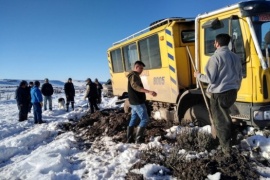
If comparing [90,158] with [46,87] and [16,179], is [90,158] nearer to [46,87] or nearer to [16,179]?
[16,179]

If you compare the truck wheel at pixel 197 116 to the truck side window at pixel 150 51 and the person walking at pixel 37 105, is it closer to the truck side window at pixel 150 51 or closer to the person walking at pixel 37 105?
the truck side window at pixel 150 51

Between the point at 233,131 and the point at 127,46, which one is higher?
the point at 127,46

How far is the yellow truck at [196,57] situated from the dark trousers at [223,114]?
787 mm

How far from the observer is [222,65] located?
4570 mm

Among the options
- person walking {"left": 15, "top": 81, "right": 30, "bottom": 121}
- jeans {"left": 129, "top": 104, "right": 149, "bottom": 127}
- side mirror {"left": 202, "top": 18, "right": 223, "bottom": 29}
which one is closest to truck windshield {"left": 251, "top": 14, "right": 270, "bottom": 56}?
side mirror {"left": 202, "top": 18, "right": 223, "bottom": 29}

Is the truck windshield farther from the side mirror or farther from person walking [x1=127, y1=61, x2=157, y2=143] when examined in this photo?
person walking [x1=127, y1=61, x2=157, y2=143]

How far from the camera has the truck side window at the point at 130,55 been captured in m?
9.22

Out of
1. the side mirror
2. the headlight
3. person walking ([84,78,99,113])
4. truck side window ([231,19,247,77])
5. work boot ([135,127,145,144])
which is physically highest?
the side mirror

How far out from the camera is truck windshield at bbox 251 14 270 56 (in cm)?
515

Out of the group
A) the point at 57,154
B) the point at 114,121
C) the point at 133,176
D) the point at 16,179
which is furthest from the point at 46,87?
the point at 133,176

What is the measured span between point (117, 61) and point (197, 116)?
5096 mm

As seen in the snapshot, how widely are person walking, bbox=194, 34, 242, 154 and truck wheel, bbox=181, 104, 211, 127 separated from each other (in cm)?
172

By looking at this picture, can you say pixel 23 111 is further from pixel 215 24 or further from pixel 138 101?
pixel 215 24

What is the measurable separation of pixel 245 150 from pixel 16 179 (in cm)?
397
